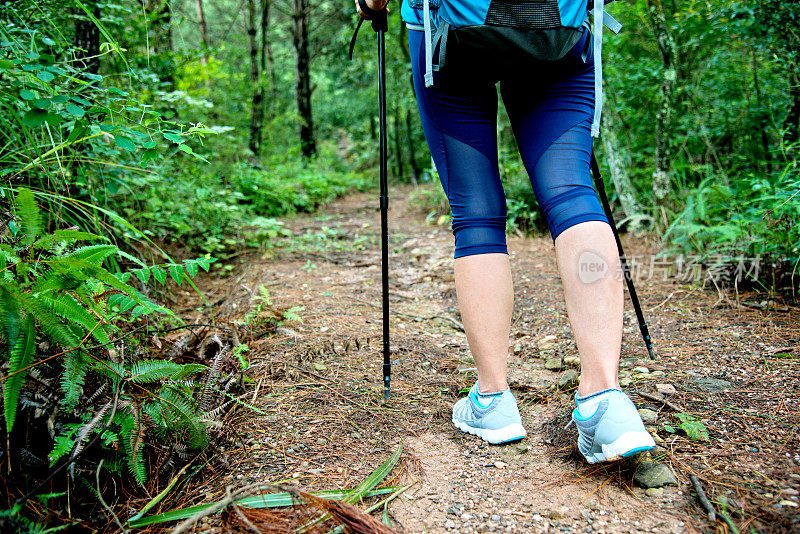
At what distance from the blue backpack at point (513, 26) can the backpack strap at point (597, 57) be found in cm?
2

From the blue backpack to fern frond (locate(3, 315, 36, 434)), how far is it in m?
1.25

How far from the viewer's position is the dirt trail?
1.21 meters

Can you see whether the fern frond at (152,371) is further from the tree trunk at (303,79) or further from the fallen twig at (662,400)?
the tree trunk at (303,79)

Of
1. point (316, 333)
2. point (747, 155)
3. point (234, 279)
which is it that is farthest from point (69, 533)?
point (747, 155)

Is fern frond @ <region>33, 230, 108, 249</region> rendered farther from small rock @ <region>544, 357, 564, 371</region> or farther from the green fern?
small rock @ <region>544, 357, 564, 371</region>

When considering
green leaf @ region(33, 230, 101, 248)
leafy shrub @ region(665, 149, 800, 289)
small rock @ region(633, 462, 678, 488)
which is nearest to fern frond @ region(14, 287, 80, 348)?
green leaf @ region(33, 230, 101, 248)

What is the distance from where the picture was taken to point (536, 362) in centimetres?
223

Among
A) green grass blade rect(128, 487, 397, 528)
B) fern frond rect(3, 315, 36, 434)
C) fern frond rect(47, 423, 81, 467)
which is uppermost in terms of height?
fern frond rect(3, 315, 36, 434)

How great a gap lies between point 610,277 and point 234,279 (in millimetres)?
2872

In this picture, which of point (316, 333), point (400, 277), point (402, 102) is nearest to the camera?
point (316, 333)

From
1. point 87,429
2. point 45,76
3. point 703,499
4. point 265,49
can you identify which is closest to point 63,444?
point 87,429

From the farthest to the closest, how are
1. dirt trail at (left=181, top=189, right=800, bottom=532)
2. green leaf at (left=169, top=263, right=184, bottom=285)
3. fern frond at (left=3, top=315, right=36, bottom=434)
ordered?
1. green leaf at (left=169, top=263, right=184, bottom=285)
2. dirt trail at (left=181, top=189, right=800, bottom=532)
3. fern frond at (left=3, top=315, right=36, bottom=434)

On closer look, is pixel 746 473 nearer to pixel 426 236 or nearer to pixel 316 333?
pixel 316 333

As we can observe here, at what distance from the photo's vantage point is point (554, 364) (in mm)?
2125
